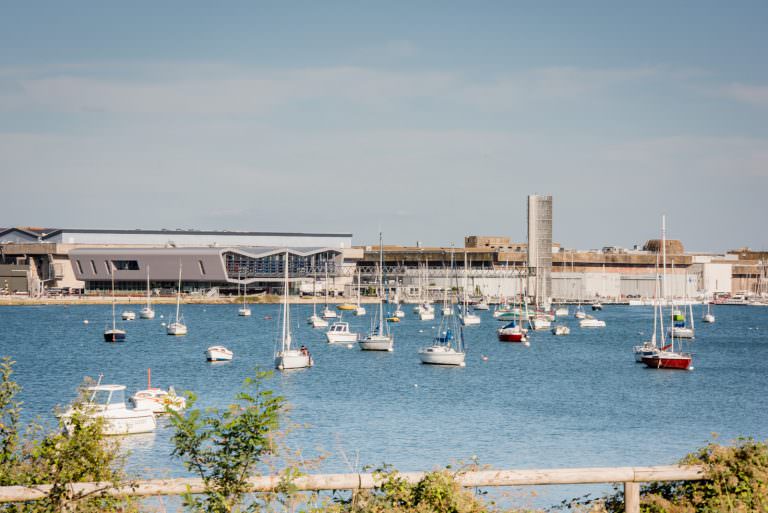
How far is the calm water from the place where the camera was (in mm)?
40406

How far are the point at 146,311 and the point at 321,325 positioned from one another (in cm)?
3210

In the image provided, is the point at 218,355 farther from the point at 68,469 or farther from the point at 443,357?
the point at 68,469

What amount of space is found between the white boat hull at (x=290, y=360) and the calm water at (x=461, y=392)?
960 millimetres

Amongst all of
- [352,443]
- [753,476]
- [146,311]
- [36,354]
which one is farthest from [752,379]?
[146,311]

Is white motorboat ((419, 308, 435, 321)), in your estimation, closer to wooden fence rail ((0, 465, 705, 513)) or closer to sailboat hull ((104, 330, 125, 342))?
sailboat hull ((104, 330, 125, 342))

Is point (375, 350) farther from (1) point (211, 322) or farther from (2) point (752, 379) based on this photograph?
(1) point (211, 322)

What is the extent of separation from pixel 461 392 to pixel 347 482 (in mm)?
51821

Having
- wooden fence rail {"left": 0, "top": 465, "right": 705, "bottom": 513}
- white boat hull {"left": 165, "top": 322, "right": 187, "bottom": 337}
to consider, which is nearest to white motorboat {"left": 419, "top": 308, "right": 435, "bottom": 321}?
white boat hull {"left": 165, "top": 322, "right": 187, "bottom": 337}

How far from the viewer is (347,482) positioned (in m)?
10.9

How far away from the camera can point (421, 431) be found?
4484cm

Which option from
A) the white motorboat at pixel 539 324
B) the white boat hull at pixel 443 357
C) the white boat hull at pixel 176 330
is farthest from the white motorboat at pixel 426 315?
the white boat hull at pixel 443 357

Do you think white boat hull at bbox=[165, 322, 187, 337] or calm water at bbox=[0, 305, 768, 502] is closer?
calm water at bbox=[0, 305, 768, 502]

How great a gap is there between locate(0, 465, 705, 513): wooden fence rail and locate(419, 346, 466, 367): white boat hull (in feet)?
217

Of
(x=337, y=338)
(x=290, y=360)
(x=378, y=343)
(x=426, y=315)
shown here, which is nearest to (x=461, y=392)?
(x=290, y=360)
